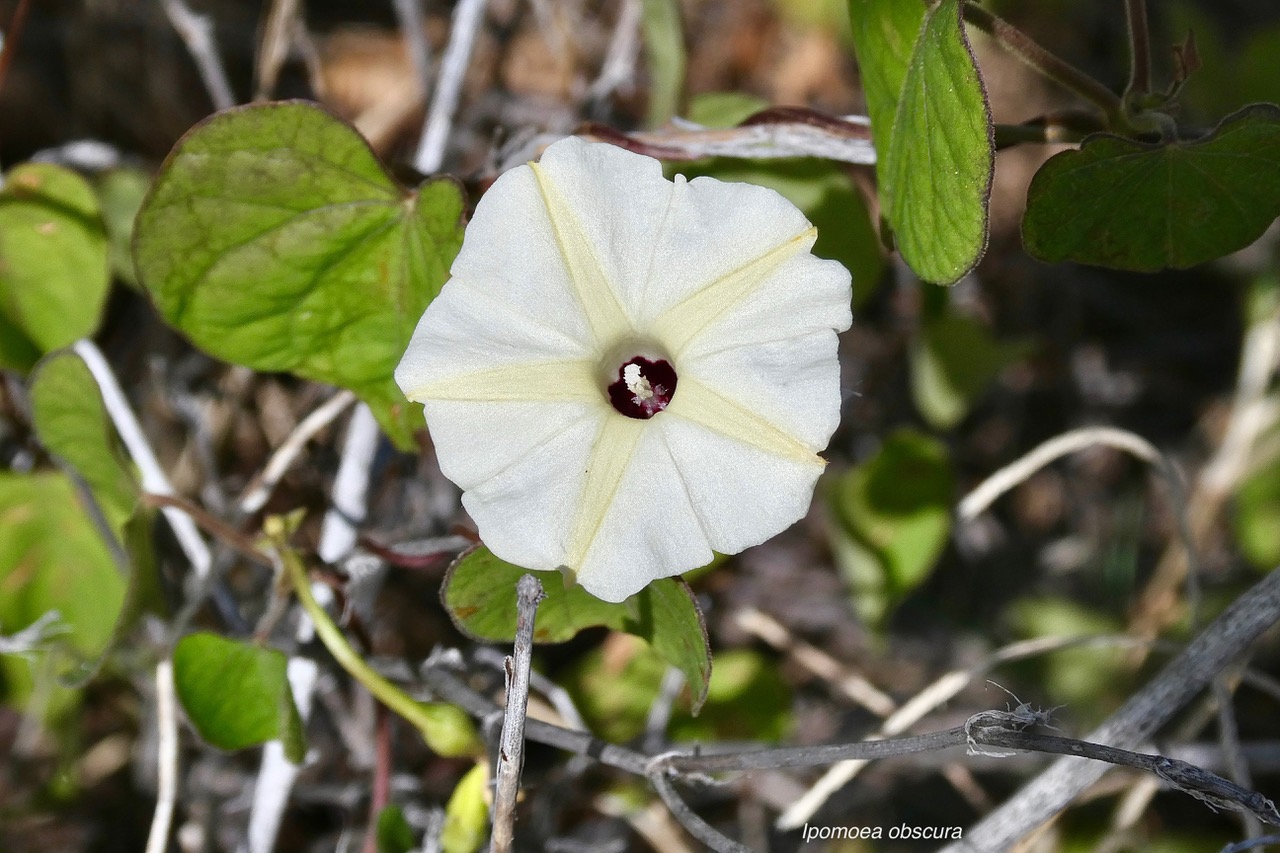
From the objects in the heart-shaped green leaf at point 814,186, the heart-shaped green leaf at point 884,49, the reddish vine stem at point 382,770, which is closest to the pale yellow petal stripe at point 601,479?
the heart-shaped green leaf at point 884,49

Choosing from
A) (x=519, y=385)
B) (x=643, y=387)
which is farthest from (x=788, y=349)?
(x=519, y=385)

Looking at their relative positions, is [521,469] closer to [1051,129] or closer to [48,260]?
[1051,129]

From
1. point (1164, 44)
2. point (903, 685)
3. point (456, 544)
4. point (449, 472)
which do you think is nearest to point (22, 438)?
point (456, 544)

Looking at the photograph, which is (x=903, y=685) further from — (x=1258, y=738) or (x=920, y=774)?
(x=1258, y=738)

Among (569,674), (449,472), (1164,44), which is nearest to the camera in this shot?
(449,472)

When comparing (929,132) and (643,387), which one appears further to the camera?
(643,387)

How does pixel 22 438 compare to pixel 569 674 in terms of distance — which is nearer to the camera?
pixel 22 438
